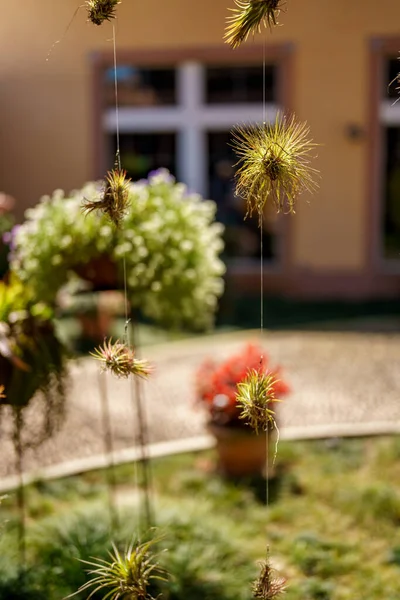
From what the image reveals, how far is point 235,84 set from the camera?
38.9 ft

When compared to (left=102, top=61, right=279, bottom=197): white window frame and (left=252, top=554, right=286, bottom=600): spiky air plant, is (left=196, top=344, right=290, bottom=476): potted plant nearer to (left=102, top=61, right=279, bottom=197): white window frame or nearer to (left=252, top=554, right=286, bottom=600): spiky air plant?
(left=252, top=554, right=286, bottom=600): spiky air plant

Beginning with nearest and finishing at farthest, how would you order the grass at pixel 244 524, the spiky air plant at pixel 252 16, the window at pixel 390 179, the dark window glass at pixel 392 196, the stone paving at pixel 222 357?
1. the spiky air plant at pixel 252 16
2. the grass at pixel 244 524
3. the stone paving at pixel 222 357
4. the window at pixel 390 179
5. the dark window glass at pixel 392 196

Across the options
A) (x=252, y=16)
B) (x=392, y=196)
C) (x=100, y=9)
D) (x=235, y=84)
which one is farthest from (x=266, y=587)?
(x=235, y=84)

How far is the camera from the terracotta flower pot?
4867 millimetres

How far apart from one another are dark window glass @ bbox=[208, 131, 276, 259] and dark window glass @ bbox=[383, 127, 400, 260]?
1.68 m

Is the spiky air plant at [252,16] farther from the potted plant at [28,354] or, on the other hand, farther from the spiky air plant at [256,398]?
the potted plant at [28,354]

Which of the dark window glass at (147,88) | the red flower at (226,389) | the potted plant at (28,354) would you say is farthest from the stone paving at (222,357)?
the dark window glass at (147,88)

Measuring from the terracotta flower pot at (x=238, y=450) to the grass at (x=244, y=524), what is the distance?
116mm

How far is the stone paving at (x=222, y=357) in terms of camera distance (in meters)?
5.89

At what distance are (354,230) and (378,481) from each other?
22.7 feet

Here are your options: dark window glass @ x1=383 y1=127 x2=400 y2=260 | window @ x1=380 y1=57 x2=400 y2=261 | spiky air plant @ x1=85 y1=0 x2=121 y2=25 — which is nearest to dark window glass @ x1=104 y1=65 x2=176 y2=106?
window @ x1=380 y1=57 x2=400 y2=261

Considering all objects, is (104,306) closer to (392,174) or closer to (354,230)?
(354,230)

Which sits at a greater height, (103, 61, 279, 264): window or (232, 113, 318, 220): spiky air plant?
(103, 61, 279, 264): window

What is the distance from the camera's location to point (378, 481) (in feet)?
15.6
